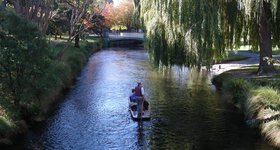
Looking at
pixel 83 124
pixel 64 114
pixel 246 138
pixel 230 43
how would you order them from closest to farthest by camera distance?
pixel 246 138 < pixel 83 124 < pixel 64 114 < pixel 230 43

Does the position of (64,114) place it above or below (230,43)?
below

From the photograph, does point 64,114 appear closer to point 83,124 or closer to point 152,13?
point 83,124

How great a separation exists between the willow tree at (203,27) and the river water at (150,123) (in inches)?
117

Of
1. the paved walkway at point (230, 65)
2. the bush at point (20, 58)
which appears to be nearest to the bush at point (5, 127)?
the bush at point (20, 58)

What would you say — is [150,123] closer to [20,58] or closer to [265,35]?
[20,58]

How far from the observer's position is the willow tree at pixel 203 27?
22.2 m

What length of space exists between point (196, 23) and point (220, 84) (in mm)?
7906

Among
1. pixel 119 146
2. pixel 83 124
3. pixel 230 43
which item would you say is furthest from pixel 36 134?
pixel 230 43

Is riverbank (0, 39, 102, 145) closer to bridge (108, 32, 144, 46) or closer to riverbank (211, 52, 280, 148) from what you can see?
riverbank (211, 52, 280, 148)

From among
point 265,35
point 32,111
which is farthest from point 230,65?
point 32,111

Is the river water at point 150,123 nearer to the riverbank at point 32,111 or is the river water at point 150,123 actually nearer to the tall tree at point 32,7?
the riverbank at point 32,111

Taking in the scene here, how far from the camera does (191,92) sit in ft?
88.8

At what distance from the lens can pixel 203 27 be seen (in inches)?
866

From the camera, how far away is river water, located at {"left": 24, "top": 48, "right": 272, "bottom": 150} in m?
16.3
